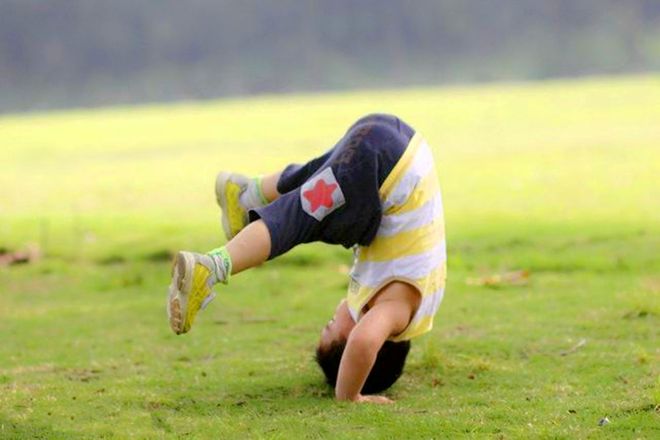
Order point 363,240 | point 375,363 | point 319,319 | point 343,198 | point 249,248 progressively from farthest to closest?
point 319,319
point 375,363
point 363,240
point 343,198
point 249,248

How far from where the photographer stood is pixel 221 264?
6961 mm

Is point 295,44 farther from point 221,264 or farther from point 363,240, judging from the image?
point 221,264

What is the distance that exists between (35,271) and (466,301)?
6207 millimetres

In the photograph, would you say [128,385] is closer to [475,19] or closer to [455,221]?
[455,221]

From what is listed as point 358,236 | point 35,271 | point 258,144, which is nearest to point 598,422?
point 358,236

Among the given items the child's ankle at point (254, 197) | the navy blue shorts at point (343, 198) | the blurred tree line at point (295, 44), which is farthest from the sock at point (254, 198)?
the blurred tree line at point (295, 44)

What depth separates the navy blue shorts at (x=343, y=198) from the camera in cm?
727

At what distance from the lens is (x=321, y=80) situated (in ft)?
358

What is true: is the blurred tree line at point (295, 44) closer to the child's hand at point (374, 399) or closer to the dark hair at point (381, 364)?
the dark hair at point (381, 364)

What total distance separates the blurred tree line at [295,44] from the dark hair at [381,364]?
318 ft

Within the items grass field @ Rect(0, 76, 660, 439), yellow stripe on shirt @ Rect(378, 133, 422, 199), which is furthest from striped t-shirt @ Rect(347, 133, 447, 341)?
grass field @ Rect(0, 76, 660, 439)

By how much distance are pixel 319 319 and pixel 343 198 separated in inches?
155

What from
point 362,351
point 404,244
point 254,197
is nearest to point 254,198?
point 254,197

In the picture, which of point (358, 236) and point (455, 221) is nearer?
point (358, 236)
